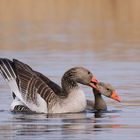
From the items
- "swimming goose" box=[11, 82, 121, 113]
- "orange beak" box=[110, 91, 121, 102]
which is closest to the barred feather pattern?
"swimming goose" box=[11, 82, 121, 113]

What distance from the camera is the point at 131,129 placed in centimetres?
1534

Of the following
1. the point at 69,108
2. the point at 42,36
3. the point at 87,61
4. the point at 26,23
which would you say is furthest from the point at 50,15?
the point at 69,108

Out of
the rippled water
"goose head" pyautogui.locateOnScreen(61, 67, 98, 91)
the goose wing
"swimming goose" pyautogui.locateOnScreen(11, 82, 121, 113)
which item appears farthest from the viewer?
"goose head" pyautogui.locateOnScreen(61, 67, 98, 91)

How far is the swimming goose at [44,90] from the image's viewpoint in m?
17.8

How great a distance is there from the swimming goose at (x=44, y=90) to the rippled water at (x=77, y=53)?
1.04ft

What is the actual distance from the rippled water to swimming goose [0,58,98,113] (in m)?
0.32

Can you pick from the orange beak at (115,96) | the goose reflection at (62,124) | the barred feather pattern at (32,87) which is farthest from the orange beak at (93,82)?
the barred feather pattern at (32,87)

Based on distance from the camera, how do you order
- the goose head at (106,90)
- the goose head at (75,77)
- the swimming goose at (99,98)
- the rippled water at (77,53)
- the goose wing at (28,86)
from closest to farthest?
the rippled water at (77,53) → the goose wing at (28,86) → the swimming goose at (99,98) → the goose head at (75,77) → the goose head at (106,90)

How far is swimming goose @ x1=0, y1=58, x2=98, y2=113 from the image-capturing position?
703 inches

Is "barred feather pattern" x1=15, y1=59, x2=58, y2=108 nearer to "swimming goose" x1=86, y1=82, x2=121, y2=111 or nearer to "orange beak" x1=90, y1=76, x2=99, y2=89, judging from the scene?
"orange beak" x1=90, y1=76, x2=99, y2=89

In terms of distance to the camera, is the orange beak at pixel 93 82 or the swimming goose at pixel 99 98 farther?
the orange beak at pixel 93 82

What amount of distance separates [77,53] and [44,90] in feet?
32.1

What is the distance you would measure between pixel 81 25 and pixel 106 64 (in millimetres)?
14502

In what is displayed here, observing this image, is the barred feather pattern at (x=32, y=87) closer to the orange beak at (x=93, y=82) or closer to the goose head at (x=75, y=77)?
the goose head at (x=75, y=77)
